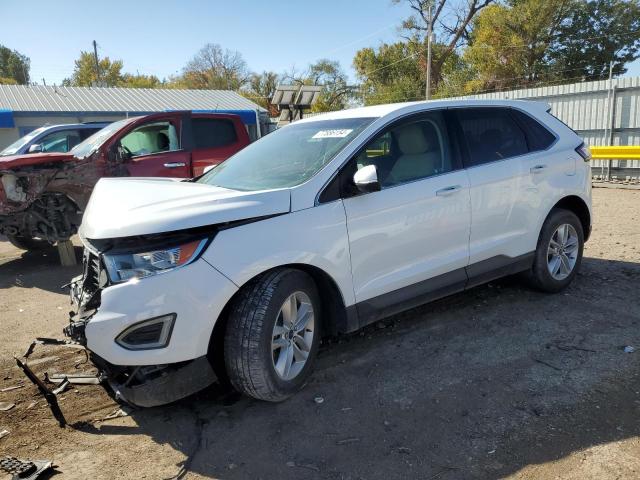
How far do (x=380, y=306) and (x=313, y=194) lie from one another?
919 millimetres

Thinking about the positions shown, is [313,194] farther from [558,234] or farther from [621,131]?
[621,131]

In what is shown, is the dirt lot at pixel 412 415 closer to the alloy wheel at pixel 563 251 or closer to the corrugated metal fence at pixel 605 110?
the alloy wheel at pixel 563 251

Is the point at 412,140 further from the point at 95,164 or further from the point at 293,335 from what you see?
the point at 95,164

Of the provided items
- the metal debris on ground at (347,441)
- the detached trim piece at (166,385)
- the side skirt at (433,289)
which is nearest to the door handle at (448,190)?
the side skirt at (433,289)

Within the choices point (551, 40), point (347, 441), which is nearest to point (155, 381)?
point (347, 441)

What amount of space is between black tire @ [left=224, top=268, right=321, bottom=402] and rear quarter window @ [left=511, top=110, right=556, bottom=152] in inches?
108

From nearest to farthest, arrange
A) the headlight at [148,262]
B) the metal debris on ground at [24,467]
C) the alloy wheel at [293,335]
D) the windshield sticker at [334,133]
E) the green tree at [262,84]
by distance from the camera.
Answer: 1. the metal debris on ground at [24,467]
2. the headlight at [148,262]
3. the alloy wheel at [293,335]
4. the windshield sticker at [334,133]
5. the green tree at [262,84]

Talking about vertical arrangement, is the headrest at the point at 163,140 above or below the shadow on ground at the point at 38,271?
above

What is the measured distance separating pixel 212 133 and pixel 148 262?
5.78 m

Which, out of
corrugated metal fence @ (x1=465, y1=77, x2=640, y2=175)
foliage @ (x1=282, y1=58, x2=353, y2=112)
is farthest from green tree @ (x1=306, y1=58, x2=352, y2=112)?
corrugated metal fence @ (x1=465, y1=77, x2=640, y2=175)

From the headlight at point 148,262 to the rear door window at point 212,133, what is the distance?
5.43 m

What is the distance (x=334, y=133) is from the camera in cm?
376

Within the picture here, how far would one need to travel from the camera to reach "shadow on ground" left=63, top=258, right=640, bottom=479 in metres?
2.60

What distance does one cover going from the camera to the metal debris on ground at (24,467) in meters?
2.55
